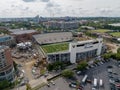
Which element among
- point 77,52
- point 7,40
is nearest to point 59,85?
point 77,52

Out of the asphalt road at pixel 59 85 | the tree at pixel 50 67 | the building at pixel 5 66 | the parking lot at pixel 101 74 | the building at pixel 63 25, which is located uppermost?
the building at pixel 63 25

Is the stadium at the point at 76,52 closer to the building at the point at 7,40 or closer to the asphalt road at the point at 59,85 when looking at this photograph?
the asphalt road at the point at 59,85

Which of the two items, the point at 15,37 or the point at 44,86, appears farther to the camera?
the point at 15,37

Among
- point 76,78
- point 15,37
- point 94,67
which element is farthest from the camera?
point 15,37

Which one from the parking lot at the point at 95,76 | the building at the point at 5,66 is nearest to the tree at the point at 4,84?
the building at the point at 5,66

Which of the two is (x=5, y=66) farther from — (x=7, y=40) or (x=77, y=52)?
(x=7, y=40)

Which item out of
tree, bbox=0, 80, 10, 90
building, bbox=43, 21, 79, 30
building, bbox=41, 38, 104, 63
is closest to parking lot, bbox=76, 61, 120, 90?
building, bbox=41, 38, 104, 63

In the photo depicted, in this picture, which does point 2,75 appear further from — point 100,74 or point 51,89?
point 100,74

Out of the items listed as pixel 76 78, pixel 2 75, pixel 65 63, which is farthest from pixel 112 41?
pixel 2 75
